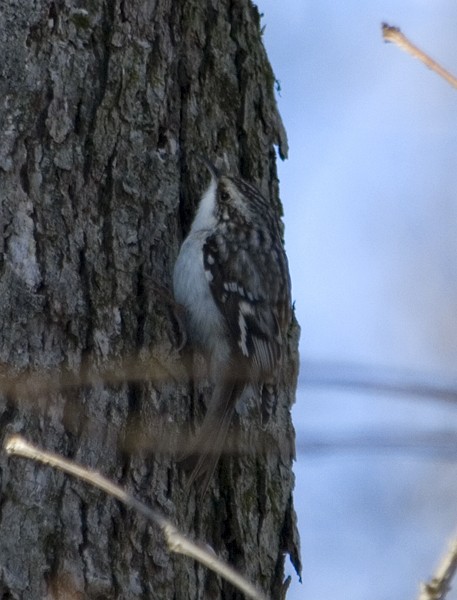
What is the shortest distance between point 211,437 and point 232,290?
696 millimetres

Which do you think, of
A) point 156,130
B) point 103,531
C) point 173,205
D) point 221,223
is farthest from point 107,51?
point 103,531

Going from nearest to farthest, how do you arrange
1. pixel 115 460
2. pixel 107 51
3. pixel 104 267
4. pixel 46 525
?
pixel 46 525 → pixel 115 460 → pixel 104 267 → pixel 107 51

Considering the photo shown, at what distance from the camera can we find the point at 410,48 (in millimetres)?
1176

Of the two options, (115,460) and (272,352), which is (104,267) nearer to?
(115,460)

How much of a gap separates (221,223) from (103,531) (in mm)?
1173

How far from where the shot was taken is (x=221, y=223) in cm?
311

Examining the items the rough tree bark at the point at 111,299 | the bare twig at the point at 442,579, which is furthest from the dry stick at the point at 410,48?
the rough tree bark at the point at 111,299

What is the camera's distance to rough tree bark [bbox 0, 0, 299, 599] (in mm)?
2186

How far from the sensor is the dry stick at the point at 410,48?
1.13m

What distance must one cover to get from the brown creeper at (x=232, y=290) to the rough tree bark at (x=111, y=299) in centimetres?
8

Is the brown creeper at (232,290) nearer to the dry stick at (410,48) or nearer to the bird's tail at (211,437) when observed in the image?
the bird's tail at (211,437)

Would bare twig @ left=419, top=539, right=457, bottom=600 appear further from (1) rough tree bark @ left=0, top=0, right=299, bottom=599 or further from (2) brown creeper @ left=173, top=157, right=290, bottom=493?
(2) brown creeper @ left=173, top=157, right=290, bottom=493

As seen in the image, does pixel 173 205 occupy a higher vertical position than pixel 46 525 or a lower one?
higher

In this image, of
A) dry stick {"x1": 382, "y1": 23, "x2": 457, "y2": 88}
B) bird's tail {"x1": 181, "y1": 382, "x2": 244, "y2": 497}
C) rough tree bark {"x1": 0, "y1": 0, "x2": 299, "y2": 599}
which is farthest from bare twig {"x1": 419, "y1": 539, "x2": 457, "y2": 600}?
bird's tail {"x1": 181, "y1": 382, "x2": 244, "y2": 497}
